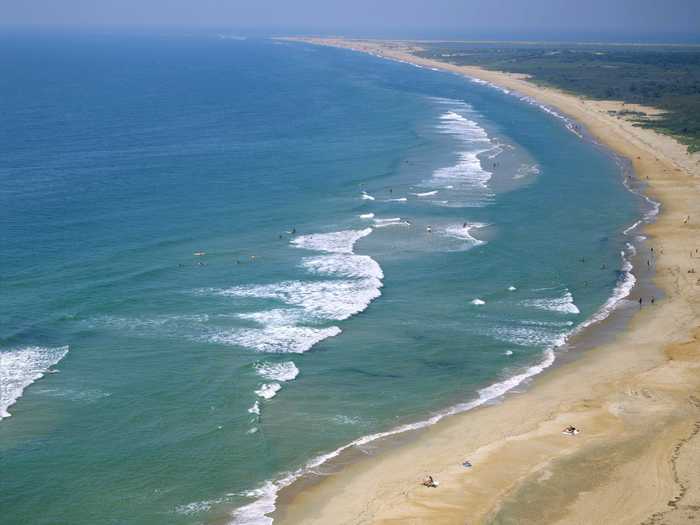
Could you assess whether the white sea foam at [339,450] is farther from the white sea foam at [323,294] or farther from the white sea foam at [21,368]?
the white sea foam at [21,368]

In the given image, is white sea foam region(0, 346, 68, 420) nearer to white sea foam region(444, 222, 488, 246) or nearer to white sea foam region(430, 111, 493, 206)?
white sea foam region(444, 222, 488, 246)

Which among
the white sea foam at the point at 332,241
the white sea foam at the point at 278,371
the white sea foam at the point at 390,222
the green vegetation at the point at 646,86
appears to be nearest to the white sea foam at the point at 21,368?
the white sea foam at the point at 278,371

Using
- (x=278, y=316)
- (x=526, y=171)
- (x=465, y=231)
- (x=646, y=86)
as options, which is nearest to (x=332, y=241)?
(x=465, y=231)

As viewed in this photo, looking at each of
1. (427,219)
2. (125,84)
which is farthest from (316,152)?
(125,84)

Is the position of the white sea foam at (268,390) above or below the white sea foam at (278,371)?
below

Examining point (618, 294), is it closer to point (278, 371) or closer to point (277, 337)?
point (277, 337)
